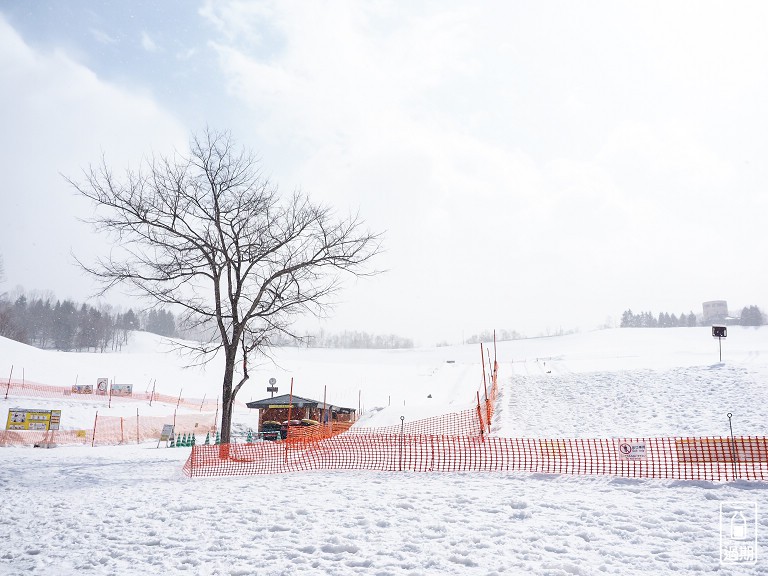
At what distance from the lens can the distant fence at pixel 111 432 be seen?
2353 cm

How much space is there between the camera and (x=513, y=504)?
24.6ft

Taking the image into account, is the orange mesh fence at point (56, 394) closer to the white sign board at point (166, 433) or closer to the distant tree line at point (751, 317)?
the white sign board at point (166, 433)

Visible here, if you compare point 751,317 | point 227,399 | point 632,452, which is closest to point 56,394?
point 227,399

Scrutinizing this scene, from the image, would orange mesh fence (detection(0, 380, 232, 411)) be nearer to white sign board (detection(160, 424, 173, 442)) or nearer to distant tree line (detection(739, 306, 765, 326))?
white sign board (detection(160, 424, 173, 442))

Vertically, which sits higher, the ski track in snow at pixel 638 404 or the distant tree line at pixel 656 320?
the distant tree line at pixel 656 320

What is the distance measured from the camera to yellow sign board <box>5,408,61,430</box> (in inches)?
925

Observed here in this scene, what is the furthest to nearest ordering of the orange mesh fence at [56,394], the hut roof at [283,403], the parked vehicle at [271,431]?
the orange mesh fence at [56,394], the hut roof at [283,403], the parked vehicle at [271,431]

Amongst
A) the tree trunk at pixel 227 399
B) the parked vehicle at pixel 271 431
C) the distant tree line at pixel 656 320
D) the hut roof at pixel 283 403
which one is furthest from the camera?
the distant tree line at pixel 656 320

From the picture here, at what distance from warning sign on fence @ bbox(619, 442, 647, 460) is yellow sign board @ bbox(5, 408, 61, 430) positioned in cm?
2661

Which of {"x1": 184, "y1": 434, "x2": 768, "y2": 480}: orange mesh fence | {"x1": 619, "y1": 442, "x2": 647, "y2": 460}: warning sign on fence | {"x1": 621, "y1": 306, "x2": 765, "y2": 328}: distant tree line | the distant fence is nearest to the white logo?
{"x1": 184, "y1": 434, "x2": 768, "y2": 480}: orange mesh fence

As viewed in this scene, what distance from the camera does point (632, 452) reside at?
33.0ft

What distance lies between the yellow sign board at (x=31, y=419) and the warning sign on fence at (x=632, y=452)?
87.3 feet

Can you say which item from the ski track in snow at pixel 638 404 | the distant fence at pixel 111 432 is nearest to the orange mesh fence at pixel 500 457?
Answer: the ski track in snow at pixel 638 404

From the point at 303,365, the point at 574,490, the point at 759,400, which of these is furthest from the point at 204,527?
the point at 303,365
